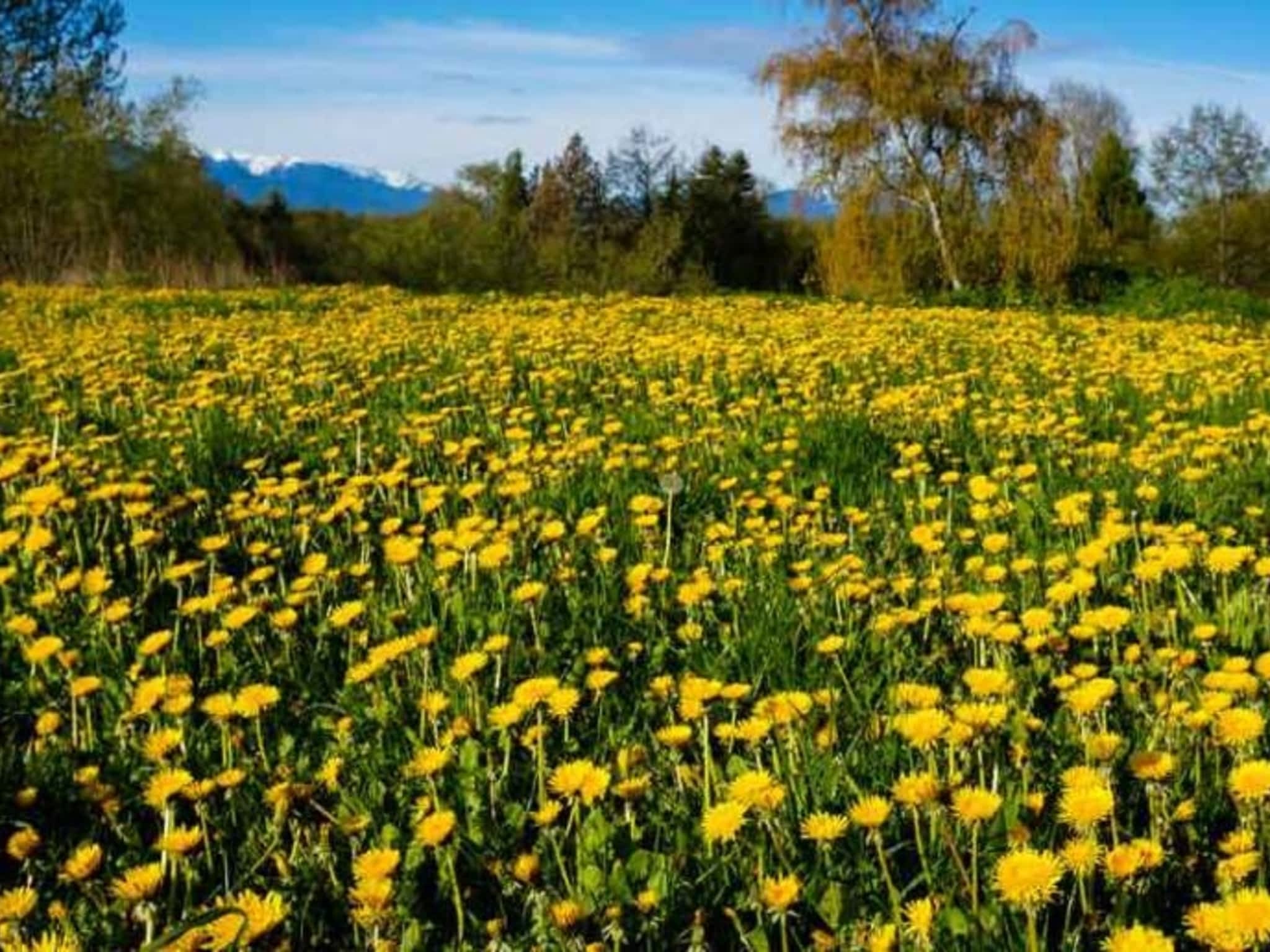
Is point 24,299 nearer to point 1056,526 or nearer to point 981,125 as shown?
point 1056,526

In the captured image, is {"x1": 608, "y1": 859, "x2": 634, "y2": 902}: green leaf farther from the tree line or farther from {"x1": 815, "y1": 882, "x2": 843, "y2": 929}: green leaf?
the tree line

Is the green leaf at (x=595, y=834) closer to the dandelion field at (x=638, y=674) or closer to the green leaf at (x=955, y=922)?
the dandelion field at (x=638, y=674)

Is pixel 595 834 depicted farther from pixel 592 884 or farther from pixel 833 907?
pixel 833 907

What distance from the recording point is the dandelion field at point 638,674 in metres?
1.64

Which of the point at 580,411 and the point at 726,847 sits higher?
the point at 580,411

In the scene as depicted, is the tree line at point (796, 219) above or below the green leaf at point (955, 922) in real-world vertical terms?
above

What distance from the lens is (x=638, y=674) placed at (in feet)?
8.90

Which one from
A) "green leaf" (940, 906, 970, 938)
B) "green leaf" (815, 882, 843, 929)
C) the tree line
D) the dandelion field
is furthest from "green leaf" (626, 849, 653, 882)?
the tree line

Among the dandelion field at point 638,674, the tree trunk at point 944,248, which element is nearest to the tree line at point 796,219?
the tree trunk at point 944,248

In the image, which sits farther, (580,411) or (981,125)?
(981,125)

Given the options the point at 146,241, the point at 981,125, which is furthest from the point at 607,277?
the point at 146,241

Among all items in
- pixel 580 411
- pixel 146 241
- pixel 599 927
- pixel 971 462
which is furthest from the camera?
pixel 146 241

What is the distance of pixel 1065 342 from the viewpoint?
30.0ft

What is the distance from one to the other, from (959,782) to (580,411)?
4229 millimetres
